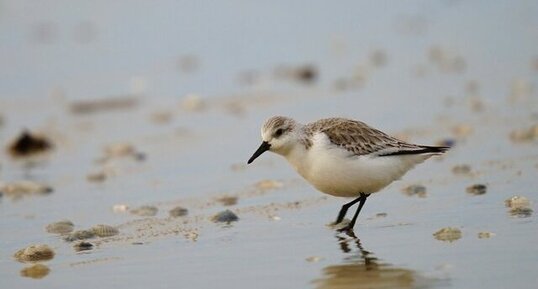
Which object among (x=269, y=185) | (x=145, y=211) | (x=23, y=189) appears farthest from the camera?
(x=23, y=189)

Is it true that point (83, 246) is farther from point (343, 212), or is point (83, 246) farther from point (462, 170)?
point (462, 170)

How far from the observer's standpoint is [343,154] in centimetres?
665

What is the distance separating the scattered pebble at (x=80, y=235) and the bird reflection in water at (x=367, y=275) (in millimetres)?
1839

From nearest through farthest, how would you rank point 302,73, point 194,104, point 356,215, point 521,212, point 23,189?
point 521,212 < point 356,215 < point 23,189 < point 194,104 < point 302,73

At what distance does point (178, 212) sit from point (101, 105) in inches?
220

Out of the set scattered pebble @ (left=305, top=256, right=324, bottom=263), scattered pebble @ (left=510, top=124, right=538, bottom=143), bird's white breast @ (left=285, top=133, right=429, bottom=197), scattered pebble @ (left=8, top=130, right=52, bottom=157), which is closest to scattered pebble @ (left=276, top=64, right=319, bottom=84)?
scattered pebble @ (left=8, top=130, right=52, bottom=157)

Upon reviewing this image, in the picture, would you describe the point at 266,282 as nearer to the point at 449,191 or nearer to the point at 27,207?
the point at 449,191

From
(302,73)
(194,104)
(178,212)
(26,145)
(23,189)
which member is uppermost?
(302,73)

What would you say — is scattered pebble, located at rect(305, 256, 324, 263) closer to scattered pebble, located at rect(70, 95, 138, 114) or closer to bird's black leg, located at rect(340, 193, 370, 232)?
bird's black leg, located at rect(340, 193, 370, 232)

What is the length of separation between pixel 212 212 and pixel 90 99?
5939mm

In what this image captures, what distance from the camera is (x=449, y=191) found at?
7363 mm

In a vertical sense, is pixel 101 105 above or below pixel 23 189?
above

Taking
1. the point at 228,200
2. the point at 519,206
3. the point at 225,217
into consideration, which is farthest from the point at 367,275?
the point at 228,200

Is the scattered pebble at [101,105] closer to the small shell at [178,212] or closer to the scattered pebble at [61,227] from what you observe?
the small shell at [178,212]
